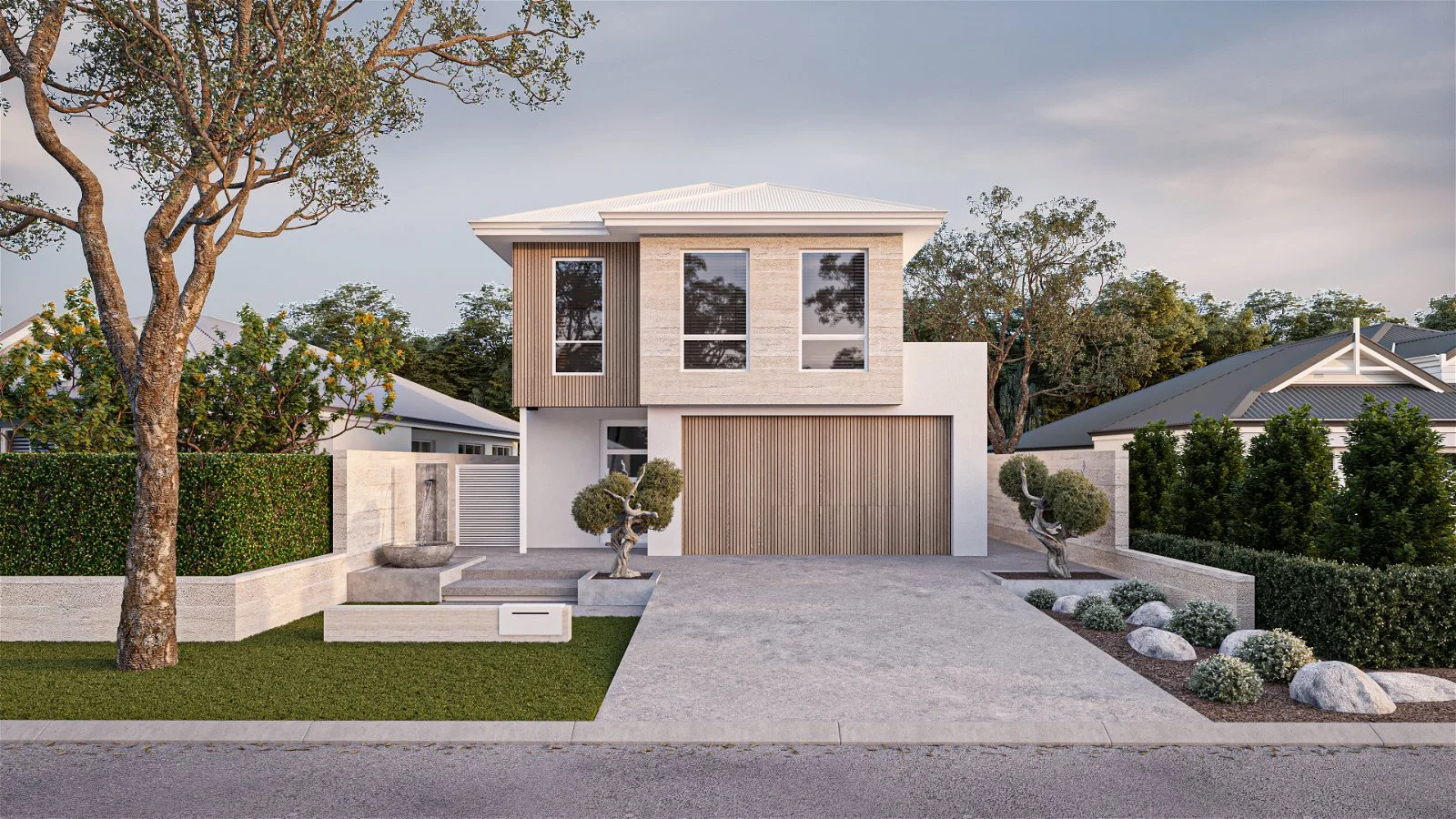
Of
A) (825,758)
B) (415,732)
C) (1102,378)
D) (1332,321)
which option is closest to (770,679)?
(825,758)

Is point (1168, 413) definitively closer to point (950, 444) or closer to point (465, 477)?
point (950, 444)

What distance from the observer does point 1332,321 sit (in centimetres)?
3522

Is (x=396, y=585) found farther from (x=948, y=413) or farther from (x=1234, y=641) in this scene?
(x=1234, y=641)

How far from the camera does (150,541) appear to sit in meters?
7.50

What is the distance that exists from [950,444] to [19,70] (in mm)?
12683

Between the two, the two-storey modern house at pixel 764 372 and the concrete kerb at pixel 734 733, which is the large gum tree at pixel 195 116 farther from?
the two-storey modern house at pixel 764 372

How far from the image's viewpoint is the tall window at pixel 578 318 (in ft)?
46.5

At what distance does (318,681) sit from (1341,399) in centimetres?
1969

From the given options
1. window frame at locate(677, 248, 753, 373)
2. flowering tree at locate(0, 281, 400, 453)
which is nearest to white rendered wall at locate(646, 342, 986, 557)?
window frame at locate(677, 248, 753, 373)

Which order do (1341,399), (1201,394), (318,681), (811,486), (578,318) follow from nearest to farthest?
1. (318,681)
2. (811,486)
3. (578,318)
4. (1341,399)
5. (1201,394)

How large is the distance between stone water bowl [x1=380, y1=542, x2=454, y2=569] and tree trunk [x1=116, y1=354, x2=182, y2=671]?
4.09 meters

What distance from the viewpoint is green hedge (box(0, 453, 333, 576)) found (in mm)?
9031

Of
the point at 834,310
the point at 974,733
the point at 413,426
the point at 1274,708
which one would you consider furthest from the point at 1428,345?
the point at 413,426

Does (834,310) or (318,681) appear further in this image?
(834,310)
